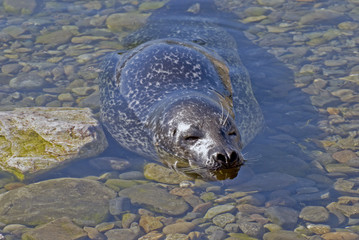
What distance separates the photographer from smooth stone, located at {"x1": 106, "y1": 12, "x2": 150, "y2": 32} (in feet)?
35.2

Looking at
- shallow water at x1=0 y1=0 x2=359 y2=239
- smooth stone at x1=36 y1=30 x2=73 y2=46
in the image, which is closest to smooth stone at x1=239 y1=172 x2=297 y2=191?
shallow water at x1=0 y1=0 x2=359 y2=239

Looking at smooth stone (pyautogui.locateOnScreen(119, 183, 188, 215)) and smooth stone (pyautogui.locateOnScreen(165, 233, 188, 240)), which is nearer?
smooth stone (pyautogui.locateOnScreen(165, 233, 188, 240))

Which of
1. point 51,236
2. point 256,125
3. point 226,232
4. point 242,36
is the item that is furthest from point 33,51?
point 226,232

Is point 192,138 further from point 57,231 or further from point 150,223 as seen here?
point 57,231

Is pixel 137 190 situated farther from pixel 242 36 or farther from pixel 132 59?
pixel 242 36

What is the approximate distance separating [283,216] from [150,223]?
139 centimetres

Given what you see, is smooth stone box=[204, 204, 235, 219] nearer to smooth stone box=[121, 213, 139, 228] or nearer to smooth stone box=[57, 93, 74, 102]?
smooth stone box=[121, 213, 139, 228]

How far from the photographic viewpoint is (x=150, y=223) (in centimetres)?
540

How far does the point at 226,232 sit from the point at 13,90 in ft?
16.1

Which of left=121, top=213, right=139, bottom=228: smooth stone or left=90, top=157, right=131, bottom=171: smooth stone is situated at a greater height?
left=90, top=157, right=131, bottom=171: smooth stone

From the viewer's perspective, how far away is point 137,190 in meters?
5.98

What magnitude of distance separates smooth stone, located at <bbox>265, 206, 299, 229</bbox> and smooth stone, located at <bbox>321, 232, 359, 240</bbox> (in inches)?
14.4

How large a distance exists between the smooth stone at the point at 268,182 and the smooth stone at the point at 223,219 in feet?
1.69

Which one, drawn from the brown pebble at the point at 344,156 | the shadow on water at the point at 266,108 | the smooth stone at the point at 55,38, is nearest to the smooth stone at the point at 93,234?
the shadow on water at the point at 266,108
